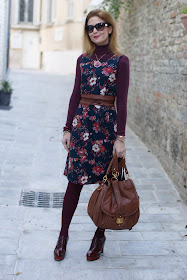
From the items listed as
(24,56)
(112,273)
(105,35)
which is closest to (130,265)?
(112,273)

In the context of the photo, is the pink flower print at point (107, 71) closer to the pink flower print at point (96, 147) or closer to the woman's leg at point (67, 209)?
the pink flower print at point (96, 147)

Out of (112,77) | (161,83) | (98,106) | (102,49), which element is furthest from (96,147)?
(161,83)

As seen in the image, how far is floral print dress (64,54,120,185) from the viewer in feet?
9.80

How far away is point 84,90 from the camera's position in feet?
9.98

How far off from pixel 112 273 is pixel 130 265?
0.20 metres

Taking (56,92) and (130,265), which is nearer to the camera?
(130,265)

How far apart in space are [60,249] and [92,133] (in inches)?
35.6

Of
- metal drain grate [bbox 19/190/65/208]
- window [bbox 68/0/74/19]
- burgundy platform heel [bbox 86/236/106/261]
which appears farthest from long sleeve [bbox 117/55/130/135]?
window [bbox 68/0/74/19]

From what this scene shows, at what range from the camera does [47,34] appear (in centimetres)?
3400

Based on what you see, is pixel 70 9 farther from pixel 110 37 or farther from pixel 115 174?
pixel 115 174

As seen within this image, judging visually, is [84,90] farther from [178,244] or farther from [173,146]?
[173,146]

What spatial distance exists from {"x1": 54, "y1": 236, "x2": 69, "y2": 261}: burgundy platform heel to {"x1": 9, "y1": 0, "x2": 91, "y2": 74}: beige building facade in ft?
72.6

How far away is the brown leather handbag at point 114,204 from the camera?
2.86 m

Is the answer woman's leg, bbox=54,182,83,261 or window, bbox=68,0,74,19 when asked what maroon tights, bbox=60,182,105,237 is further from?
window, bbox=68,0,74,19
